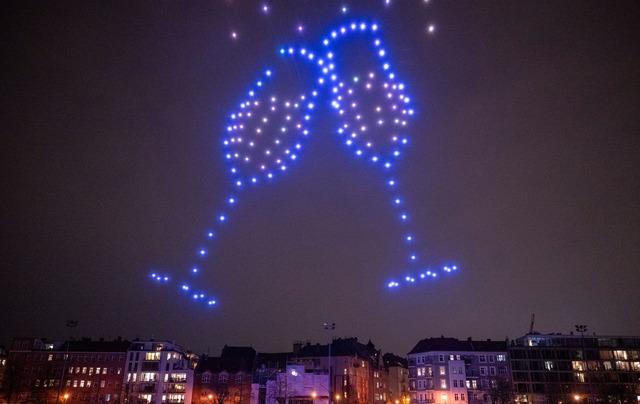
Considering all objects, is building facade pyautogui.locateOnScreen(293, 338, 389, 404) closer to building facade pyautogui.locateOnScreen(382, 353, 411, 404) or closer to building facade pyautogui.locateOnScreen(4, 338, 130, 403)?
building facade pyautogui.locateOnScreen(382, 353, 411, 404)

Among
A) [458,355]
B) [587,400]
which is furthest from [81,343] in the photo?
[587,400]

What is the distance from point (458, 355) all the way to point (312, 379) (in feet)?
80.4

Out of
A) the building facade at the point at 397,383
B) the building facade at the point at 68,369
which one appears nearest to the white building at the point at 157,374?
the building facade at the point at 68,369

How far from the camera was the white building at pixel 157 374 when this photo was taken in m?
81.6

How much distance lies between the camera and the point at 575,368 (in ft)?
265

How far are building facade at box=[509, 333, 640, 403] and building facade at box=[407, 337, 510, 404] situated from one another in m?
3.07

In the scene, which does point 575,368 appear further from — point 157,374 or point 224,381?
point 157,374

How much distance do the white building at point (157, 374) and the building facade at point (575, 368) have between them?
54.8m

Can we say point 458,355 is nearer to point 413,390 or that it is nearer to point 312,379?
point 413,390

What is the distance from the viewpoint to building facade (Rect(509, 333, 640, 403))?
79.0 m

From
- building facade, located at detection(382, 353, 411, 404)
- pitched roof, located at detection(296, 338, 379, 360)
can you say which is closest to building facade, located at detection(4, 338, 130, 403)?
pitched roof, located at detection(296, 338, 379, 360)

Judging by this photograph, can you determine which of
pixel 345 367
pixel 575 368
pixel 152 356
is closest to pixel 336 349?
pixel 345 367

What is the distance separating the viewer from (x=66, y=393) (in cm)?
8306

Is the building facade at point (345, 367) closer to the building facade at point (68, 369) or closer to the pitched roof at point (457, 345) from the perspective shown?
the pitched roof at point (457, 345)
